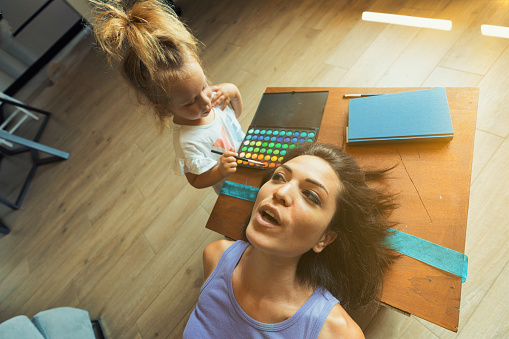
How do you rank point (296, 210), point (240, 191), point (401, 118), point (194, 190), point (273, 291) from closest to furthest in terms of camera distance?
point (296, 210) → point (273, 291) → point (401, 118) → point (240, 191) → point (194, 190)

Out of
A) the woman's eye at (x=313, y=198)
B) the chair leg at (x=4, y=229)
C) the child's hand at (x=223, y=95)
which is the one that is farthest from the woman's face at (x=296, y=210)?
the chair leg at (x=4, y=229)

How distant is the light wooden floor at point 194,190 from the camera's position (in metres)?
1.25

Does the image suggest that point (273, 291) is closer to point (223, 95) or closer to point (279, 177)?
point (279, 177)

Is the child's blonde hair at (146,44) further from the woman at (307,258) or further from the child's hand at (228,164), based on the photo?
the woman at (307,258)

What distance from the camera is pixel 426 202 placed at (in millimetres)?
817

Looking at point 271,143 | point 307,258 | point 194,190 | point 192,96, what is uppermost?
point 192,96

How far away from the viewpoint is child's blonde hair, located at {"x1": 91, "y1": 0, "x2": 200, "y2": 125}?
0.81 m

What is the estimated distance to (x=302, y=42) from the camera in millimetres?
2121

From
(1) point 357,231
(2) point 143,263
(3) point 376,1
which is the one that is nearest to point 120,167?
(2) point 143,263

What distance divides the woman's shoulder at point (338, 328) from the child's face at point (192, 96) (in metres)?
0.76

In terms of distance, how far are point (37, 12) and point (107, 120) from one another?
1618 millimetres

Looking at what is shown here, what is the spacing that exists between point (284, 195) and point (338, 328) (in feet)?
1.25

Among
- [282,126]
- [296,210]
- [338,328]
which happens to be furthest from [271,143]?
[338,328]

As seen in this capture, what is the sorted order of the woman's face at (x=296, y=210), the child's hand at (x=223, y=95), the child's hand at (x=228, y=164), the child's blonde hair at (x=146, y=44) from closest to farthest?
1. the woman's face at (x=296, y=210)
2. the child's blonde hair at (x=146, y=44)
3. the child's hand at (x=228, y=164)
4. the child's hand at (x=223, y=95)
